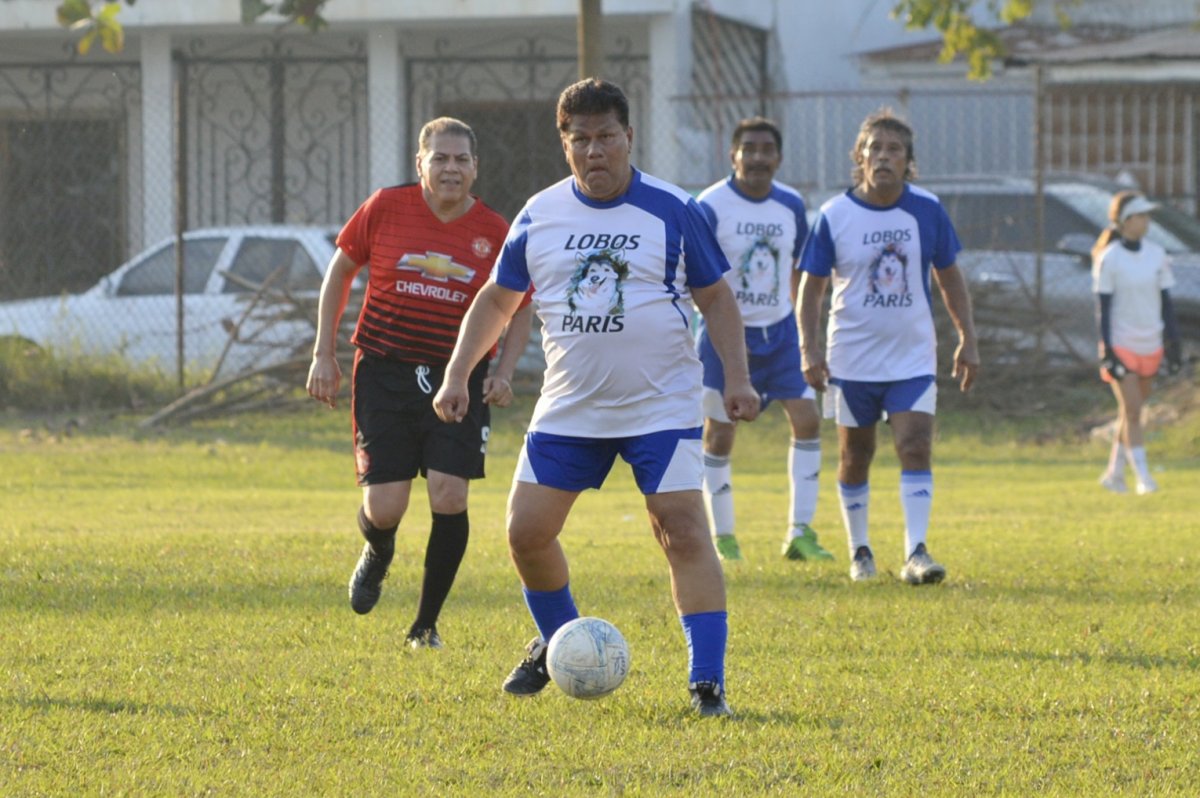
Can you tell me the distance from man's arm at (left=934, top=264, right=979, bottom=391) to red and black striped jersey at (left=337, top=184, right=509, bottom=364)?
95.4 inches

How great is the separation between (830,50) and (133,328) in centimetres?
1108

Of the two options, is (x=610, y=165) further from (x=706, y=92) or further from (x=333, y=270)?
(x=706, y=92)

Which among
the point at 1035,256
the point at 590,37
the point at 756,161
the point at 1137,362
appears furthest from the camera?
the point at 1035,256

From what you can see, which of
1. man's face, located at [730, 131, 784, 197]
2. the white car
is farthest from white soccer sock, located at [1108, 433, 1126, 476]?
the white car

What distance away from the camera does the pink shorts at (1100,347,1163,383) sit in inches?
541

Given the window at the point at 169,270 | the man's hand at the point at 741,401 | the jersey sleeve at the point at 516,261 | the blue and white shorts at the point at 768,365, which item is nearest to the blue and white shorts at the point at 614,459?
Answer: the man's hand at the point at 741,401

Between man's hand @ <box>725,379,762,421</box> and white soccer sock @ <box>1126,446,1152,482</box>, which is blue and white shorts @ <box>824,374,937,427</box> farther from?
white soccer sock @ <box>1126,446,1152,482</box>

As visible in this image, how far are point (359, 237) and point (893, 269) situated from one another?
8.92 ft

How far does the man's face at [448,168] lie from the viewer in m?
7.11

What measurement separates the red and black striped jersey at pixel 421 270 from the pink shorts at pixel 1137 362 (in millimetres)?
7565

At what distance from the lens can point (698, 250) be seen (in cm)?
582

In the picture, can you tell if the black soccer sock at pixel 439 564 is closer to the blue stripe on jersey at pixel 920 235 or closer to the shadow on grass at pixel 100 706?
the shadow on grass at pixel 100 706

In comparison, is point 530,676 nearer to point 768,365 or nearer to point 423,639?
point 423,639

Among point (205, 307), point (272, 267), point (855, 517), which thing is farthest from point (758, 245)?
point (205, 307)
